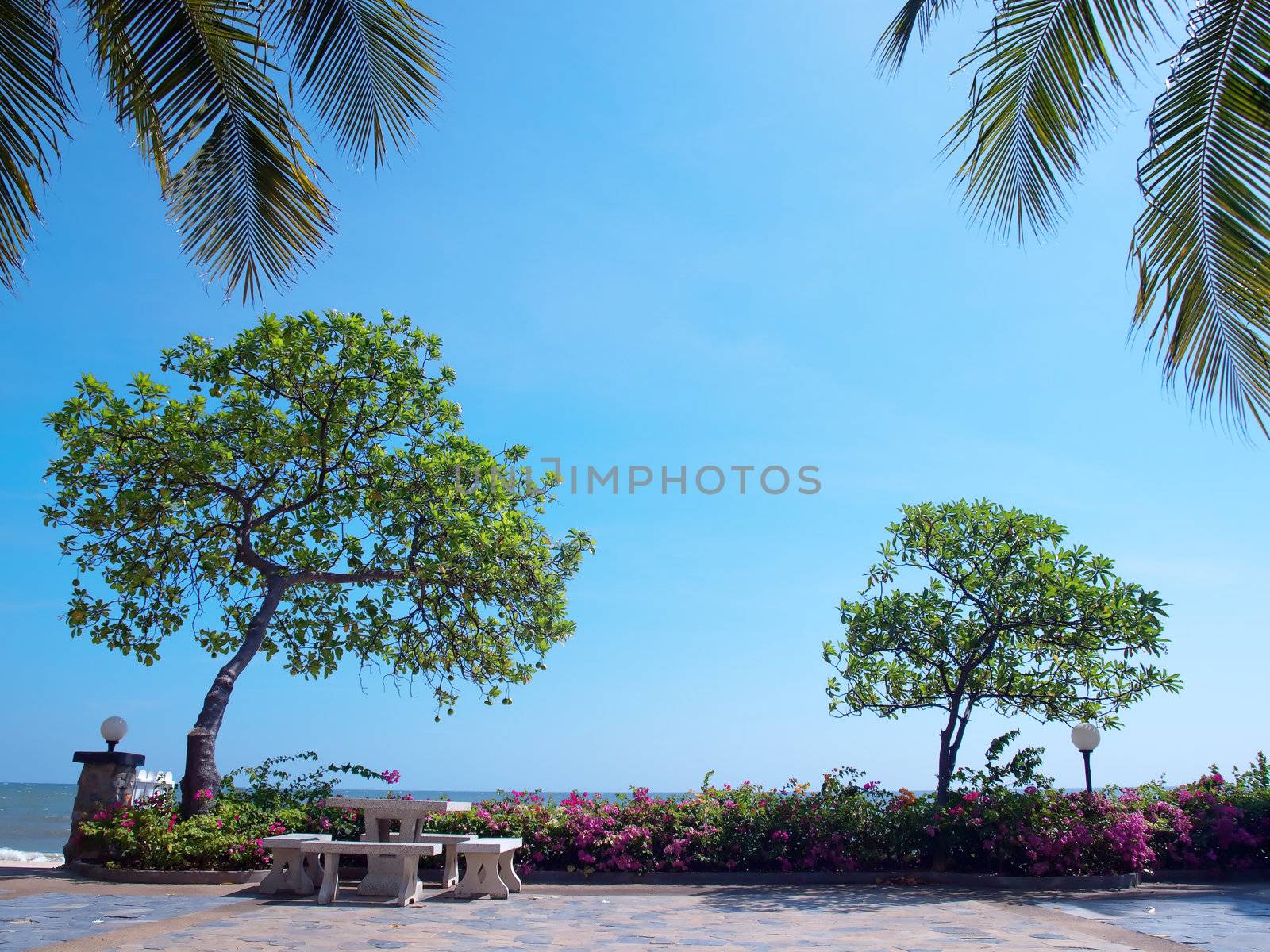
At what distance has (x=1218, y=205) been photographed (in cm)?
535

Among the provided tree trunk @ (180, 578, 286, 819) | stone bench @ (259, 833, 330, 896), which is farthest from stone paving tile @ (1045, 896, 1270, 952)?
tree trunk @ (180, 578, 286, 819)

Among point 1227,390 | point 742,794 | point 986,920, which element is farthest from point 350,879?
point 1227,390

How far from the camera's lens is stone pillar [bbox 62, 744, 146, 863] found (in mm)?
11578

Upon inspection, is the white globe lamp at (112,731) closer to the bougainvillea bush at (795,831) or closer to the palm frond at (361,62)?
the bougainvillea bush at (795,831)

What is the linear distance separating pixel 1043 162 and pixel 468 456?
8.99m

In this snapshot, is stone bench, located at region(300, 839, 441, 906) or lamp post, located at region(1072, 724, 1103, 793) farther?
lamp post, located at region(1072, 724, 1103, 793)

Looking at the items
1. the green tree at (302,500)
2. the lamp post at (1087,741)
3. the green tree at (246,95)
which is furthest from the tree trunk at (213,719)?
the lamp post at (1087,741)

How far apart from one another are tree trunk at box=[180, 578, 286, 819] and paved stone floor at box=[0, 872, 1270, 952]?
1503 mm

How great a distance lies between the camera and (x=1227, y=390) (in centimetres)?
535

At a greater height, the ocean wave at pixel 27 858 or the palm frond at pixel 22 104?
the palm frond at pixel 22 104

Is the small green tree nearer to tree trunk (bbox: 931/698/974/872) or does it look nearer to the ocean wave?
tree trunk (bbox: 931/698/974/872)

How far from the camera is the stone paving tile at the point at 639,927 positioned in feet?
22.9

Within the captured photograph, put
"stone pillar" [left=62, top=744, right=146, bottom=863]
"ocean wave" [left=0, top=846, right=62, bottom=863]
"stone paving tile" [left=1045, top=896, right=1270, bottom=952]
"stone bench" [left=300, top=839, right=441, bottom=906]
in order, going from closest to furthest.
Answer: "stone paving tile" [left=1045, top=896, right=1270, bottom=952], "stone bench" [left=300, top=839, right=441, bottom=906], "stone pillar" [left=62, top=744, right=146, bottom=863], "ocean wave" [left=0, top=846, right=62, bottom=863]

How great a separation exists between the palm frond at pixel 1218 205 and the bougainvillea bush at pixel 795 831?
301 inches
